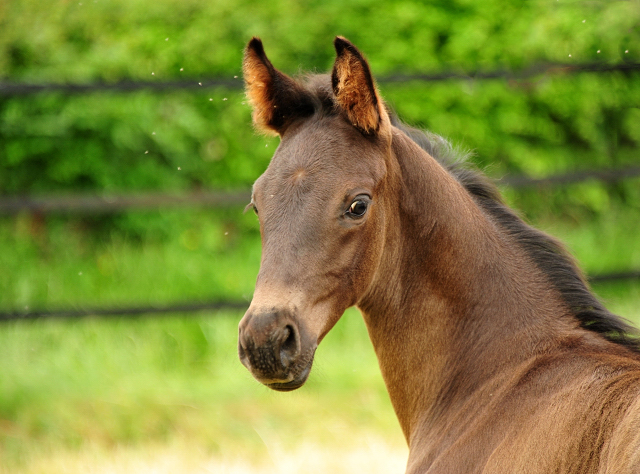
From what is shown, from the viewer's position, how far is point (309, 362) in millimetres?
2098

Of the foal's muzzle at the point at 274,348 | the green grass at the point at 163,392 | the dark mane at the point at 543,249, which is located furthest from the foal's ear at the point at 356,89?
the green grass at the point at 163,392

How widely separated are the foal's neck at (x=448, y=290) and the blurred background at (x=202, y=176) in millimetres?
2215

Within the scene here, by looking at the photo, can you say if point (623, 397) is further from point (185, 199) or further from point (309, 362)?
point (185, 199)

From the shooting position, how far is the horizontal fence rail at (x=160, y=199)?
16.0 feet

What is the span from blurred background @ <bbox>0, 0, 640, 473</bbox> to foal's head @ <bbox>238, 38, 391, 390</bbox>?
255cm

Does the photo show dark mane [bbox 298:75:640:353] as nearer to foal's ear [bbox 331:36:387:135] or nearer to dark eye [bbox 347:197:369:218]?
→ foal's ear [bbox 331:36:387:135]

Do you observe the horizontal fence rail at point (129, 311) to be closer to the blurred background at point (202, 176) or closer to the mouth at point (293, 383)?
the blurred background at point (202, 176)

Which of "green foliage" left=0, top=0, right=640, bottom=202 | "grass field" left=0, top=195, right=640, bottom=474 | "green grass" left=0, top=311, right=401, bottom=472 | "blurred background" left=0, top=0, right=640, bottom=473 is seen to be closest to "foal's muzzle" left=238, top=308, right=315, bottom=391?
"grass field" left=0, top=195, right=640, bottom=474

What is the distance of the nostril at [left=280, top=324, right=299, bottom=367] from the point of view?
79.4 inches

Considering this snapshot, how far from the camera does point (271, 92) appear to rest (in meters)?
2.51

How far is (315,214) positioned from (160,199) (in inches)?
121

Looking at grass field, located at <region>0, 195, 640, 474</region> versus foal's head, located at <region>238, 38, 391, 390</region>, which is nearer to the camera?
foal's head, located at <region>238, 38, 391, 390</region>

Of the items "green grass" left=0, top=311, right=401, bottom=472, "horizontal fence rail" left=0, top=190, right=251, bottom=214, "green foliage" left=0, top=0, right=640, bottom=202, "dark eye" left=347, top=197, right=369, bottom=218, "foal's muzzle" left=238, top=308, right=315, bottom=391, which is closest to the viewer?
"foal's muzzle" left=238, top=308, right=315, bottom=391

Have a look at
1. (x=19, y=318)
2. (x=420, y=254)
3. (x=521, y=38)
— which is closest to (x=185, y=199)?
(x=19, y=318)
